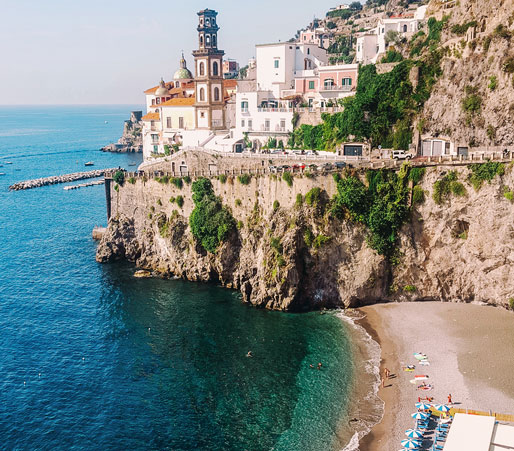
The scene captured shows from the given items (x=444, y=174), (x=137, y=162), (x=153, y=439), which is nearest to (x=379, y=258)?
(x=444, y=174)

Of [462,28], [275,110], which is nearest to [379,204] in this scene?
[462,28]

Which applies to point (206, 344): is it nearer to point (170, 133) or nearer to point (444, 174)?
→ point (444, 174)

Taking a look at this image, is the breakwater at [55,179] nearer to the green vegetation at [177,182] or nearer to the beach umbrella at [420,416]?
the green vegetation at [177,182]

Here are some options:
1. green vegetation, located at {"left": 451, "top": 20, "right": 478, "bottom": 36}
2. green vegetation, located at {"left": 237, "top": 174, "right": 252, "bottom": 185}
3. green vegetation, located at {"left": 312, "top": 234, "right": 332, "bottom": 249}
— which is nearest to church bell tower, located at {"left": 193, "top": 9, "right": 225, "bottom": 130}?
green vegetation, located at {"left": 237, "top": 174, "right": 252, "bottom": 185}

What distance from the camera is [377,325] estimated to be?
4969cm

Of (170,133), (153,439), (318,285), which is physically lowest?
(153,439)

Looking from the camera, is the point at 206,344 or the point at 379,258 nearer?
the point at 206,344

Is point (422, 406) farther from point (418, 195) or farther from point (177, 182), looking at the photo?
point (177, 182)

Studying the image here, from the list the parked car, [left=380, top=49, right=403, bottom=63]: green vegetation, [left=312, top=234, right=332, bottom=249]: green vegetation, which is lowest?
[left=312, top=234, right=332, bottom=249]: green vegetation

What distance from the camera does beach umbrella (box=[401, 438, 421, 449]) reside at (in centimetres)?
3369

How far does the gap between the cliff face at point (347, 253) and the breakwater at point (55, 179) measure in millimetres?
74627

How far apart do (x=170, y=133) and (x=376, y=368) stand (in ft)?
193

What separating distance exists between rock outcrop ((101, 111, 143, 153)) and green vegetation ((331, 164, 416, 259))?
136 metres

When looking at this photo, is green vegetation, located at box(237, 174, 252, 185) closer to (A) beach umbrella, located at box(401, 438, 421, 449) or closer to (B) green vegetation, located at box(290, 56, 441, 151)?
(B) green vegetation, located at box(290, 56, 441, 151)
